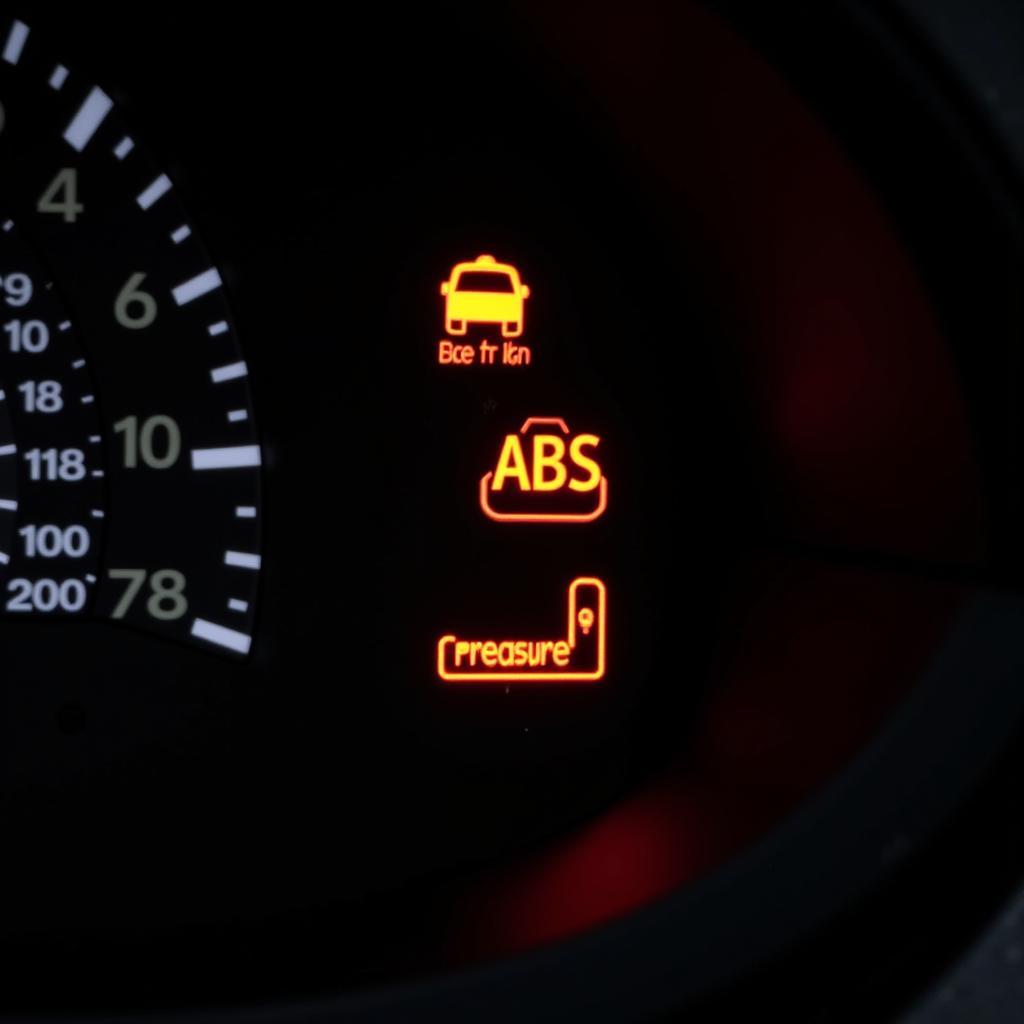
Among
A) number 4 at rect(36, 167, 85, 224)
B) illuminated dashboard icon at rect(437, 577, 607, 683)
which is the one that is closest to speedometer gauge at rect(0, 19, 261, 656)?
number 4 at rect(36, 167, 85, 224)

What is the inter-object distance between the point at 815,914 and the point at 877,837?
5 cm

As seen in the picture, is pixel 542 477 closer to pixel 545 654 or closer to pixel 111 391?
pixel 545 654

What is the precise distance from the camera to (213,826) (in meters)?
1.32

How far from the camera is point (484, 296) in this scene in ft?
4.52

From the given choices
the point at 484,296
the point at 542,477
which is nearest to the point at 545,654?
the point at 542,477

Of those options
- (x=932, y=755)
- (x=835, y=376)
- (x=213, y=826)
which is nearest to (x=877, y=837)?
(x=932, y=755)

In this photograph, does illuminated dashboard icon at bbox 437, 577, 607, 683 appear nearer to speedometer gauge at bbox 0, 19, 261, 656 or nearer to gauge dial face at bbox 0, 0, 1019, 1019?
gauge dial face at bbox 0, 0, 1019, 1019

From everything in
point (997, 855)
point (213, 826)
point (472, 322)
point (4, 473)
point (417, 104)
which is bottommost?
point (213, 826)

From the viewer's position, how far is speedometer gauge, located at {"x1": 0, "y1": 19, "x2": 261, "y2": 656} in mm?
1285

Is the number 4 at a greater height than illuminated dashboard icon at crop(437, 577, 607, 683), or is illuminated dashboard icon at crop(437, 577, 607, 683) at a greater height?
the number 4

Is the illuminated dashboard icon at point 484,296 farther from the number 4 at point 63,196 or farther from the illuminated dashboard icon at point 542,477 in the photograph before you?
the number 4 at point 63,196

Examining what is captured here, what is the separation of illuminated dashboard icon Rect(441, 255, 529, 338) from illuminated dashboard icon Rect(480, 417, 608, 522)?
77 millimetres

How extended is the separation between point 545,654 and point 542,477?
0.42 feet

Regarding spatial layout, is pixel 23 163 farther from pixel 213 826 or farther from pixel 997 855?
pixel 997 855
